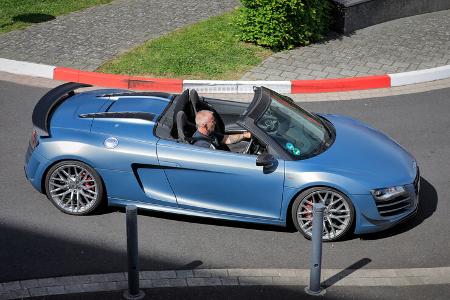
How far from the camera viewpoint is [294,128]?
8.56m

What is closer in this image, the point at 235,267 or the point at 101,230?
the point at 235,267

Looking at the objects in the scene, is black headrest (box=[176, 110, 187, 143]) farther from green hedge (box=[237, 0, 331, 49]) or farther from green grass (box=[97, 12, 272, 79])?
green hedge (box=[237, 0, 331, 49])

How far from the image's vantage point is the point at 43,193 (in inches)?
342

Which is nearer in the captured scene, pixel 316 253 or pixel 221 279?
pixel 316 253

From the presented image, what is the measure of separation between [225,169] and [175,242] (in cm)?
91

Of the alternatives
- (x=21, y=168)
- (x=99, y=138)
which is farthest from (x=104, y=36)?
(x=99, y=138)

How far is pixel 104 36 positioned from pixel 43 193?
19.1 ft

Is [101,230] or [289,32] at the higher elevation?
[289,32]

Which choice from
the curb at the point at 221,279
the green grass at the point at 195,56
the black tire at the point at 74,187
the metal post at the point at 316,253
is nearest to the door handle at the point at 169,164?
the black tire at the point at 74,187

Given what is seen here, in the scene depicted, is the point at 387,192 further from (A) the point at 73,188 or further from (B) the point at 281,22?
(B) the point at 281,22

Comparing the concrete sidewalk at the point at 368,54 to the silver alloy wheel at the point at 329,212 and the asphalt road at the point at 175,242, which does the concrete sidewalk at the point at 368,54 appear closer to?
the asphalt road at the point at 175,242

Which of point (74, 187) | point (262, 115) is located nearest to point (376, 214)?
point (262, 115)

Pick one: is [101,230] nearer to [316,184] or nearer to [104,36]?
[316,184]

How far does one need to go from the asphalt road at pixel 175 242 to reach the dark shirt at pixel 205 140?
2.76ft
